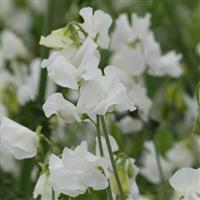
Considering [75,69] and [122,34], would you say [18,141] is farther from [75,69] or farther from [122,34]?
[122,34]

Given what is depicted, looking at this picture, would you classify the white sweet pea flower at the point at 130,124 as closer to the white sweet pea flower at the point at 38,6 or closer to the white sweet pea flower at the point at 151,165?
the white sweet pea flower at the point at 151,165

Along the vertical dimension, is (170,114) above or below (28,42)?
above

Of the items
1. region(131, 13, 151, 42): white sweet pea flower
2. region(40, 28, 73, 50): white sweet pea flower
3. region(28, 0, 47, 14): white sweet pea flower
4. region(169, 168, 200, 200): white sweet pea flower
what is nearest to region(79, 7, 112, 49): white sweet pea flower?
region(40, 28, 73, 50): white sweet pea flower

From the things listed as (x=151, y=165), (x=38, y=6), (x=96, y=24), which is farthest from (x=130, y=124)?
(x=38, y=6)

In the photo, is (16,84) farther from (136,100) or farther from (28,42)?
(28,42)

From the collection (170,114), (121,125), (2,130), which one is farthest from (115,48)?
(2,130)

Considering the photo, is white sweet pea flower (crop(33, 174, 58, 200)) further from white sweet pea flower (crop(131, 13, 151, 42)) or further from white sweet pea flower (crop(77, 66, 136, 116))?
white sweet pea flower (crop(131, 13, 151, 42))

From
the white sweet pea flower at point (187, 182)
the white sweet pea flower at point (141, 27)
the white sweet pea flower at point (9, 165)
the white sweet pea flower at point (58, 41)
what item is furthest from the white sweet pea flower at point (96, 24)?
the white sweet pea flower at point (9, 165)
